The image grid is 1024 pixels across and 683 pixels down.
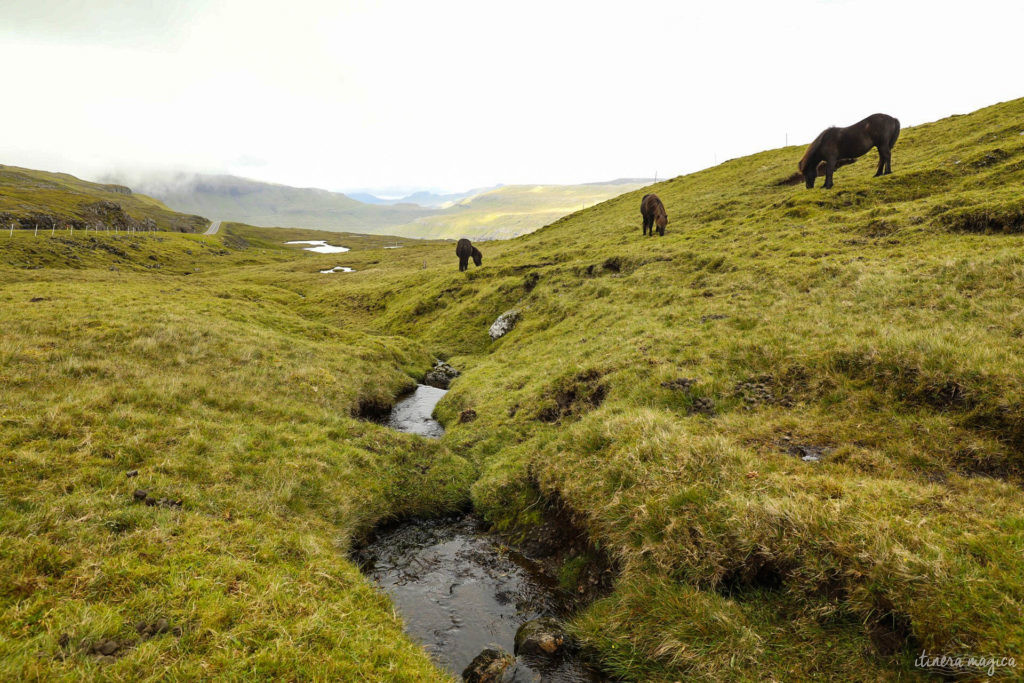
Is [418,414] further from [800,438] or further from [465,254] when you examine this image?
[465,254]

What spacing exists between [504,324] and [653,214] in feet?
63.6

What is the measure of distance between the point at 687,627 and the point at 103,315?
87.3ft

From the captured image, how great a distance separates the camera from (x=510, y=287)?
3675 cm

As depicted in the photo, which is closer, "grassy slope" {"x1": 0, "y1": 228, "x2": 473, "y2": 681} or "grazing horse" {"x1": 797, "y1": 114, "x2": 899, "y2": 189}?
"grassy slope" {"x1": 0, "y1": 228, "x2": 473, "y2": 681}

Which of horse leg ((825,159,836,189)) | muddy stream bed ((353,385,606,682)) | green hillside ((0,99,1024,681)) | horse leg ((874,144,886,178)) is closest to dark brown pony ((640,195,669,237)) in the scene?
horse leg ((825,159,836,189))

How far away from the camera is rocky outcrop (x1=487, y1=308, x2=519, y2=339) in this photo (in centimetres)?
3104

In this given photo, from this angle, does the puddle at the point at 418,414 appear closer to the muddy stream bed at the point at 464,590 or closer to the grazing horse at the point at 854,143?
the muddy stream bed at the point at 464,590

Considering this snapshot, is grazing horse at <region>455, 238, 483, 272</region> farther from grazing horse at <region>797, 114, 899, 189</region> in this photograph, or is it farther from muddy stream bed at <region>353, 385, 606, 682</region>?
muddy stream bed at <region>353, 385, 606, 682</region>

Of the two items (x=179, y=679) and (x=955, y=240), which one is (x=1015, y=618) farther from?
(x=955, y=240)

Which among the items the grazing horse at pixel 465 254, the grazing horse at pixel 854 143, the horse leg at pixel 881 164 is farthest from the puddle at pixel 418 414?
the horse leg at pixel 881 164

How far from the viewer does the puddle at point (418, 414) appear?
67.1ft

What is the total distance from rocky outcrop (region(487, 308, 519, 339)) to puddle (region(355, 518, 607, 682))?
62.8 ft

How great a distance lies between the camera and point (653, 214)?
39.4m

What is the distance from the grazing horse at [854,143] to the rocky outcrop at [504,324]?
87.6 feet
